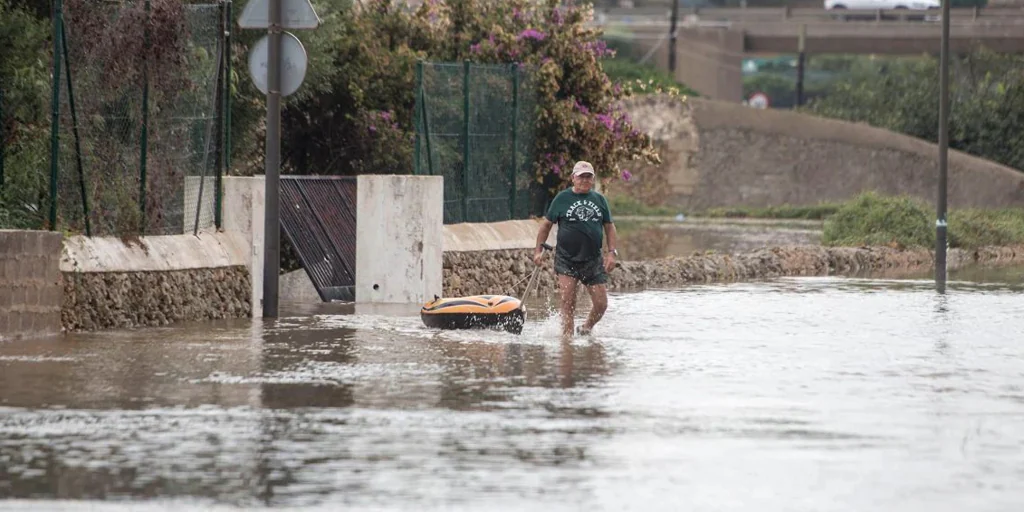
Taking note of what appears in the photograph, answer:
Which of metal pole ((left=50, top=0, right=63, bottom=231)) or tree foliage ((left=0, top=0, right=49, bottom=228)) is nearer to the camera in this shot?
metal pole ((left=50, top=0, right=63, bottom=231))

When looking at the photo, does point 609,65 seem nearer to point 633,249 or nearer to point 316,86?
point 633,249

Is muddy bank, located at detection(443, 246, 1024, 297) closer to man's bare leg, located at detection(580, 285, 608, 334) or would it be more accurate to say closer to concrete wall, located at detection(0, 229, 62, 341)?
man's bare leg, located at detection(580, 285, 608, 334)

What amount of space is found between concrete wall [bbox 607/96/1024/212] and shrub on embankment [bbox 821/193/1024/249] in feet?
47.0

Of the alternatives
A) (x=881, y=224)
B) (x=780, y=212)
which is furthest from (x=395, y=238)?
(x=780, y=212)

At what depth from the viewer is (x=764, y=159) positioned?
54406mm

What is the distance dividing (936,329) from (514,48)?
10.2 m

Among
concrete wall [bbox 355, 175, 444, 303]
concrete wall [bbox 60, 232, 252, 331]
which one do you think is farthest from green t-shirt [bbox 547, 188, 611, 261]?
concrete wall [bbox 355, 175, 444, 303]

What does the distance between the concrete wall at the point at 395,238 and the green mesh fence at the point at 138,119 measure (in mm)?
2239

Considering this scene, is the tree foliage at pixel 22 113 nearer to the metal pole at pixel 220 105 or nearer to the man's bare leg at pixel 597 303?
the metal pole at pixel 220 105

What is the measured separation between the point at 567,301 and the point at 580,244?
0.54m

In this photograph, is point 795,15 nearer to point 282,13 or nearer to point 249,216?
point 249,216

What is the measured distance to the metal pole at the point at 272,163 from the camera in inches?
760

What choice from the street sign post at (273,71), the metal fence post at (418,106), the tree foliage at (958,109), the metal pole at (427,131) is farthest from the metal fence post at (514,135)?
the tree foliage at (958,109)

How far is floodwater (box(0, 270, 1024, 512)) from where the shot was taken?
9.26 meters
